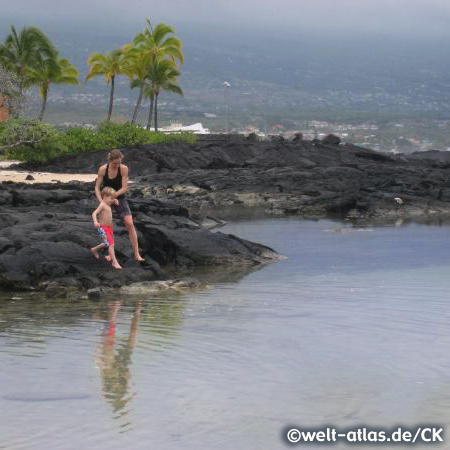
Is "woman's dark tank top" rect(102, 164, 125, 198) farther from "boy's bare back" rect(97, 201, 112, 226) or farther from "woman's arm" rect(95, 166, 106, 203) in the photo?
"boy's bare back" rect(97, 201, 112, 226)

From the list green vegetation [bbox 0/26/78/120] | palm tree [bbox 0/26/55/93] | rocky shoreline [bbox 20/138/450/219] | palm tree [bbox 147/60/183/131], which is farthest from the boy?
palm tree [bbox 147/60/183/131]

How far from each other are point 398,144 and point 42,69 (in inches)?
4106

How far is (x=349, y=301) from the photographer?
14273mm

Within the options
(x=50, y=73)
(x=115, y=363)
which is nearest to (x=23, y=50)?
(x=50, y=73)

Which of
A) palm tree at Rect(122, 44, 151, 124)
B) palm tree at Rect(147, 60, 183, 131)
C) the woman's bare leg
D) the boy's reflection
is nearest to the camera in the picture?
the boy's reflection

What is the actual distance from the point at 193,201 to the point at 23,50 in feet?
90.4

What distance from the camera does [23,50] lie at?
200 ft

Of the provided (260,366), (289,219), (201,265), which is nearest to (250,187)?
(289,219)

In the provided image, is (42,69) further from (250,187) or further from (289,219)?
(289,219)

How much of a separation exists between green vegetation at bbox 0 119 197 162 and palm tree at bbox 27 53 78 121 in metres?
8.73

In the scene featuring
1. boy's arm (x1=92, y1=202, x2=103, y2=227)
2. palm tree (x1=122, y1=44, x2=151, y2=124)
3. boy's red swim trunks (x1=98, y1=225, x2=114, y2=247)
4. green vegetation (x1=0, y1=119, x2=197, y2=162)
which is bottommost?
green vegetation (x1=0, y1=119, x2=197, y2=162)

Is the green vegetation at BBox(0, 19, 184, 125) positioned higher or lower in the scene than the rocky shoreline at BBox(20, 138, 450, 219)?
higher

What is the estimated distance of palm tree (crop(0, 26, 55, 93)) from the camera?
60.9 meters

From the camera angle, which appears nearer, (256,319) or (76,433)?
(76,433)
